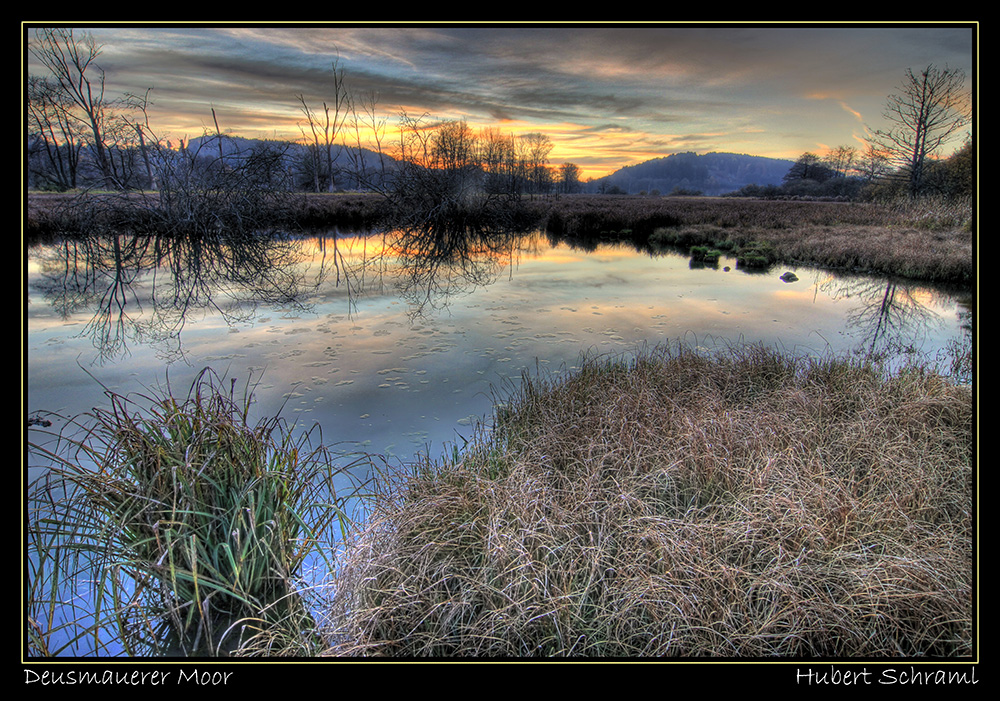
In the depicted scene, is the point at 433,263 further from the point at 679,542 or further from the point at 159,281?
the point at 679,542

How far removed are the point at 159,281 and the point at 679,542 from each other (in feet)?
41.7

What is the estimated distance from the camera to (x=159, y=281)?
11727 mm

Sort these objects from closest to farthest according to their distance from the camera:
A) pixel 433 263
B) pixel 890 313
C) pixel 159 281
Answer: pixel 890 313 < pixel 159 281 < pixel 433 263

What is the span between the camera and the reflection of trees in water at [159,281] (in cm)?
847

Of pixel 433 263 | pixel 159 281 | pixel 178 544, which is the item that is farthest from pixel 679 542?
pixel 433 263

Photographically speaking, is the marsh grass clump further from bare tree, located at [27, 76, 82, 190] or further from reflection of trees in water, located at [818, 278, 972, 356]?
bare tree, located at [27, 76, 82, 190]

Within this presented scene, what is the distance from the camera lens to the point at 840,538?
11.1ft

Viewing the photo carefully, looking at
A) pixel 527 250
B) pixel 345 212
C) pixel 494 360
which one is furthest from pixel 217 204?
pixel 494 360

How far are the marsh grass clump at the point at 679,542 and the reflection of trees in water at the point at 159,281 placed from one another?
592 centimetres

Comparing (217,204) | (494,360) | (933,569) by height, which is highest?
(217,204)

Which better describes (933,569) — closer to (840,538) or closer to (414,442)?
(840,538)

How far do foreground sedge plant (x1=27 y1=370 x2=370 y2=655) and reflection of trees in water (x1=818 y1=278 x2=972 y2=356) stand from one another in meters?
7.48

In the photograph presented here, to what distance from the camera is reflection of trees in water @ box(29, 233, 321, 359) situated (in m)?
8.47
